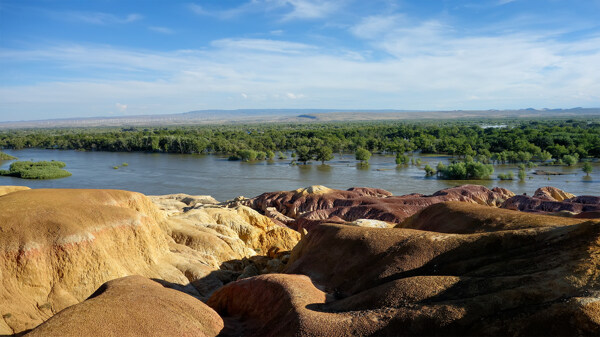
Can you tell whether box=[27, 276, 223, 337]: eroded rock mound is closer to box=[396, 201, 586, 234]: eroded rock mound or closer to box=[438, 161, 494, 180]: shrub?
box=[396, 201, 586, 234]: eroded rock mound

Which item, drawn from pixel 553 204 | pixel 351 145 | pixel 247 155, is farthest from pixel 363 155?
pixel 553 204

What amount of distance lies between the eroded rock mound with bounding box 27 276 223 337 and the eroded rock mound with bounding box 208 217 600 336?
176cm

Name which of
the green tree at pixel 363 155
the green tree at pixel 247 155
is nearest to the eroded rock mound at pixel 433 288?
the green tree at pixel 363 155

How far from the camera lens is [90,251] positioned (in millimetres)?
18531

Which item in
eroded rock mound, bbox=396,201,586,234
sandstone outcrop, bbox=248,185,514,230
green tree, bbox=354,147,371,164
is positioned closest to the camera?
eroded rock mound, bbox=396,201,586,234

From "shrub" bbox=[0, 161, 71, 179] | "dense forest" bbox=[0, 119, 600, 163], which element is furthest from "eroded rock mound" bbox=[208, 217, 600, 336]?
"dense forest" bbox=[0, 119, 600, 163]

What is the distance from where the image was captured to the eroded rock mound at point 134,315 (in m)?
11.3

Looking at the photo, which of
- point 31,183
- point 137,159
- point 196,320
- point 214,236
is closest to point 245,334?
point 196,320

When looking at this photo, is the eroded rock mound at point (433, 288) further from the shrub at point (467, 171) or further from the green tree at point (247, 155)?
the green tree at point (247, 155)

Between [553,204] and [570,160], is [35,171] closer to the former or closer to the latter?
[553,204]

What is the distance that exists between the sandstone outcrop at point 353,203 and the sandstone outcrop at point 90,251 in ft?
46.8

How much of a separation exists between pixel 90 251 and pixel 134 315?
24.6ft

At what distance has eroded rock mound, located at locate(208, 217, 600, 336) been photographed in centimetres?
1073

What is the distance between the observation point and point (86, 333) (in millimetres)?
11062
